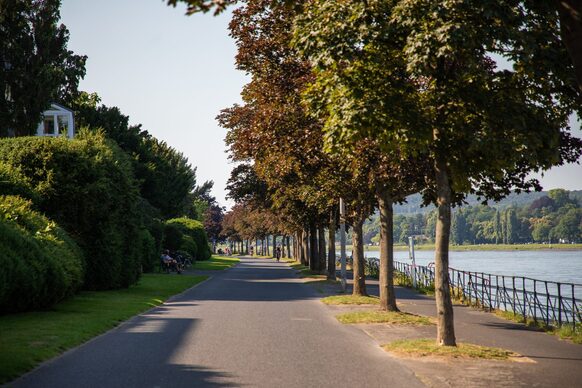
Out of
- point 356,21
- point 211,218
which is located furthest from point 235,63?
point 211,218

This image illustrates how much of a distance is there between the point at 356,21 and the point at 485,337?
7.55 m

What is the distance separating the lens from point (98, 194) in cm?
2872

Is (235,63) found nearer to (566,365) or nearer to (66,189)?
(66,189)

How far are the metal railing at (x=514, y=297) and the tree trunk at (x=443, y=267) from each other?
5.05 metres

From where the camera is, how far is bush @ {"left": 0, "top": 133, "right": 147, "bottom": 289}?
1082 inches

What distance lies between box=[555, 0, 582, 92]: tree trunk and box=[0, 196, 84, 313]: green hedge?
13223mm

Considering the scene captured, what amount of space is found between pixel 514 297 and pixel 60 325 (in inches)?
550

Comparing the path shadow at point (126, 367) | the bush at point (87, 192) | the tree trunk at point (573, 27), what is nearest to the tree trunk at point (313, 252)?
the bush at point (87, 192)

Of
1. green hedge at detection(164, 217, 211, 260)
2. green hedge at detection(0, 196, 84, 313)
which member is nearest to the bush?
green hedge at detection(0, 196, 84, 313)

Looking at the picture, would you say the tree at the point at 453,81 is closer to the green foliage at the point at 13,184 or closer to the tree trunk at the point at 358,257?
the tree trunk at the point at 358,257

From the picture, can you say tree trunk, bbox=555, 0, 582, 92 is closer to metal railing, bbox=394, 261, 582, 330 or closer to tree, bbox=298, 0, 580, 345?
tree, bbox=298, 0, 580, 345

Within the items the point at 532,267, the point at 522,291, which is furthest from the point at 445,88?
the point at 532,267

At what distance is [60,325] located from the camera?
16.5 metres

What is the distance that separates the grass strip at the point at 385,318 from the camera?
18562 millimetres
